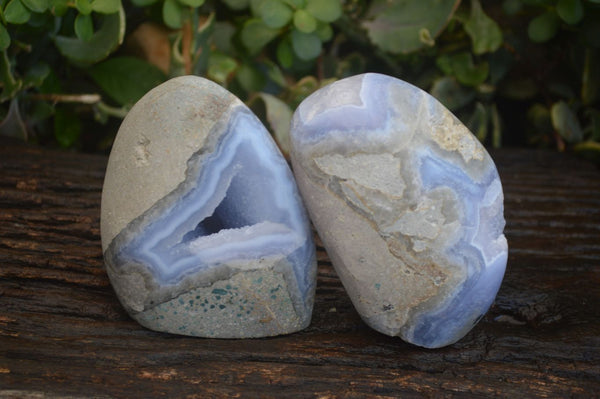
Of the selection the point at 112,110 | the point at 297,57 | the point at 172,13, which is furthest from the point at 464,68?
the point at 112,110

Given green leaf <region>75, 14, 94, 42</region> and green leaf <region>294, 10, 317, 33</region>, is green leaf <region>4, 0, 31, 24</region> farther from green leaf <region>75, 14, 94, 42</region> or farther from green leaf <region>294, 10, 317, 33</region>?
green leaf <region>294, 10, 317, 33</region>

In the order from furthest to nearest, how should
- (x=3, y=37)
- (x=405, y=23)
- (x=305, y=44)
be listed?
(x=405, y=23) < (x=305, y=44) < (x=3, y=37)

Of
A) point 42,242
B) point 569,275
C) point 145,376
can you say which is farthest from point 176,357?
point 569,275

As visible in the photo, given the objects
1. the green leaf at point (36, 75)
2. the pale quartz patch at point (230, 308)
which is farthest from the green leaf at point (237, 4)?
the pale quartz patch at point (230, 308)

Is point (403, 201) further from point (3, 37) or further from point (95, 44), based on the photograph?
point (95, 44)

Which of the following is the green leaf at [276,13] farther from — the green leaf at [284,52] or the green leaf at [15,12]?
the green leaf at [15,12]
